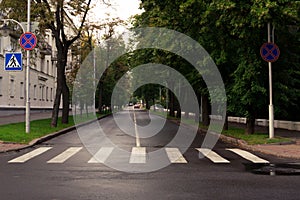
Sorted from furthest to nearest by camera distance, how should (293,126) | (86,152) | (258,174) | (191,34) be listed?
(293,126) < (191,34) < (86,152) < (258,174)

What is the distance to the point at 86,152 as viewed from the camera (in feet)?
44.0

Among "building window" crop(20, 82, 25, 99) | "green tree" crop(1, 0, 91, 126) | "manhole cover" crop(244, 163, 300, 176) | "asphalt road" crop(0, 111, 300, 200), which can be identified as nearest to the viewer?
"asphalt road" crop(0, 111, 300, 200)

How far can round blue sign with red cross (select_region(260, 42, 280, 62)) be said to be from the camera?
654 inches

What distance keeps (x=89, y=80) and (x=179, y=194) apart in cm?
3683

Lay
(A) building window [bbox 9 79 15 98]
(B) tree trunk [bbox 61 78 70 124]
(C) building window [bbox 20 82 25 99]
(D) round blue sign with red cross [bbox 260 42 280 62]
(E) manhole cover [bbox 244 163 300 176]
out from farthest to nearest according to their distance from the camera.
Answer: (C) building window [bbox 20 82 25 99], (A) building window [bbox 9 79 15 98], (B) tree trunk [bbox 61 78 70 124], (D) round blue sign with red cross [bbox 260 42 280 62], (E) manhole cover [bbox 244 163 300 176]

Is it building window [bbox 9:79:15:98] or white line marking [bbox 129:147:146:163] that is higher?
building window [bbox 9:79:15:98]

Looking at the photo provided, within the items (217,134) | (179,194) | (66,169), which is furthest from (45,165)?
(217,134)

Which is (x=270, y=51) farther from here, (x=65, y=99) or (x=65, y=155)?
(x=65, y=99)

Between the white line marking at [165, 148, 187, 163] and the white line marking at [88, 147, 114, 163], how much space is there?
75.7 inches

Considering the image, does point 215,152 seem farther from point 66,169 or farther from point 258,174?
point 66,169

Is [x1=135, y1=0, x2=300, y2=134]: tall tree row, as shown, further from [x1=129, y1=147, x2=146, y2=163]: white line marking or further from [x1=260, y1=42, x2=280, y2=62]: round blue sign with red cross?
[x1=129, y1=147, x2=146, y2=163]: white line marking

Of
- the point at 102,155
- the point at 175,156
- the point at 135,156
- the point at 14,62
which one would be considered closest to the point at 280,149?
the point at 175,156

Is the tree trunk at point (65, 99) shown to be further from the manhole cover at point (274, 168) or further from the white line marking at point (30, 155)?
the manhole cover at point (274, 168)

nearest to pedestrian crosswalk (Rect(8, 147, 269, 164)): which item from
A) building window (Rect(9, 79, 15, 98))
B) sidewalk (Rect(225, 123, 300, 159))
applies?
sidewalk (Rect(225, 123, 300, 159))
